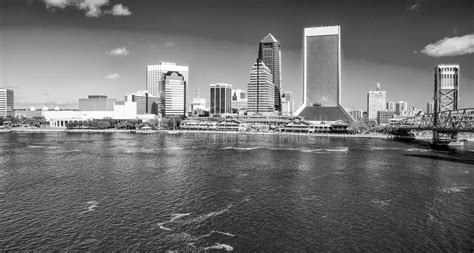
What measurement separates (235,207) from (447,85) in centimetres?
19346

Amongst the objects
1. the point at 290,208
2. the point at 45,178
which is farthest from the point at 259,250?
the point at 45,178

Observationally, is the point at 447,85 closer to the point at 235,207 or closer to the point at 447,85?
the point at 447,85

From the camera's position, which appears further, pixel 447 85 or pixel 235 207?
pixel 447 85

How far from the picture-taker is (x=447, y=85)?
182m

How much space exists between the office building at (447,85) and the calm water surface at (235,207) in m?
131

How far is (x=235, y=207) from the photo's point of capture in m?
44.1

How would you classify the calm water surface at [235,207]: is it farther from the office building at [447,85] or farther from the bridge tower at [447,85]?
the office building at [447,85]

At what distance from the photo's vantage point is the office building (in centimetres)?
18075

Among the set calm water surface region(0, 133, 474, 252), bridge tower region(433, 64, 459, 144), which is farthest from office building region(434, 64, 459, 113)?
calm water surface region(0, 133, 474, 252)

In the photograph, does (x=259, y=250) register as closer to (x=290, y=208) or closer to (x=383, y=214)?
(x=290, y=208)

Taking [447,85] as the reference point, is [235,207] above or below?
below

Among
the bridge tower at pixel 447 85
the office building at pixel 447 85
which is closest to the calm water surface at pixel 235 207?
the bridge tower at pixel 447 85

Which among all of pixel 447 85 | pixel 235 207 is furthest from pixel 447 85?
pixel 235 207

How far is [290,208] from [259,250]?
14188 mm
